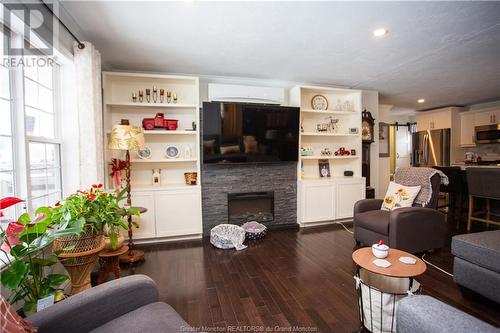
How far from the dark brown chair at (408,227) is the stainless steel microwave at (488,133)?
369 centimetres

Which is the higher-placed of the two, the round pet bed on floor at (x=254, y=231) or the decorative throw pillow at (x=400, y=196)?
the decorative throw pillow at (x=400, y=196)

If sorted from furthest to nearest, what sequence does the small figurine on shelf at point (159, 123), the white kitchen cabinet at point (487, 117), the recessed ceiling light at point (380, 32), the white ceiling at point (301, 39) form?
1. the white kitchen cabinet at point (487, 117)
2. the small figurine on shelf at point (159, 123)
3. the recessed ceiling light at point (380, 32)
4. the white ceiling at point (301, 39)

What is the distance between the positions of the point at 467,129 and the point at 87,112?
751 centimetres

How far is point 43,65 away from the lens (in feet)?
6.70

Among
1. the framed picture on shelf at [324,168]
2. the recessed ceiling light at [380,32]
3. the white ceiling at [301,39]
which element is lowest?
the framed picture on shelf at [324,168]

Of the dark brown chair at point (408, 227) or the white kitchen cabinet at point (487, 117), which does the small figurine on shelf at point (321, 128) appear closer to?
the dark brown chair at point (408, 227)

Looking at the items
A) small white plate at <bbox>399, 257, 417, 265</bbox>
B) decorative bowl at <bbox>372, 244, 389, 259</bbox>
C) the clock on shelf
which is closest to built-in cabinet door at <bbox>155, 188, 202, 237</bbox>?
decorative bowl at <bbox>372, 244, 389, 259</bbox>

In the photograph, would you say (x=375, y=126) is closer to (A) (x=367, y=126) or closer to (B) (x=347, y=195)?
(A) (x=367, y=126)

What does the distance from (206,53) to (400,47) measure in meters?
2.22

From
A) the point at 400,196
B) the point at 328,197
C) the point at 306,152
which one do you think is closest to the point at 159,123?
the point at 306,152

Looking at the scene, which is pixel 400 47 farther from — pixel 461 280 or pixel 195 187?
pixel 195 187

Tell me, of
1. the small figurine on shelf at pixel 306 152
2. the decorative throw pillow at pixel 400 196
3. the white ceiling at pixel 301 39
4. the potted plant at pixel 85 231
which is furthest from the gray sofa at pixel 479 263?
the potted plant at pixel 85 231

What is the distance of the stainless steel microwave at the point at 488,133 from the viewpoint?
5.15m

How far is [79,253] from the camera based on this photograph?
156 centimetres
